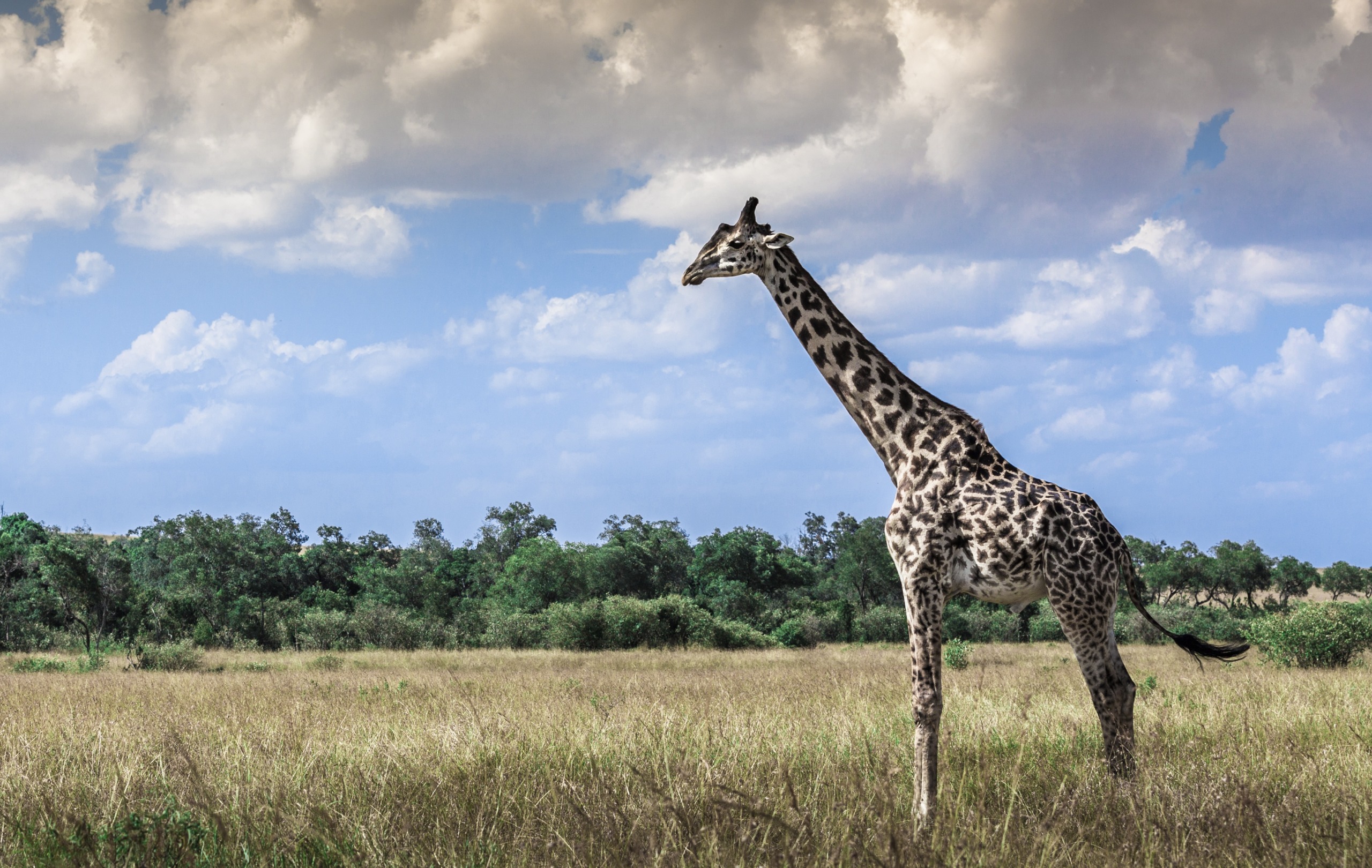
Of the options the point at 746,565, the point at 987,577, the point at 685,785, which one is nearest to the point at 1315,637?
the point at 987,577

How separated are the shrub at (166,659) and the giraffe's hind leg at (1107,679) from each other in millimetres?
24076

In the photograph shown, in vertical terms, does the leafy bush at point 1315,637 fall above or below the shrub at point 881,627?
above

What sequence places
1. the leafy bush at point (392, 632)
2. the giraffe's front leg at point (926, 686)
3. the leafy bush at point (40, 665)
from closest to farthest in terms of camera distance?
1. the giraffe's front leg at point (926, 686)
2. the leafy bush at point (40, 665)
3. the leafy bush at point (392, 632)

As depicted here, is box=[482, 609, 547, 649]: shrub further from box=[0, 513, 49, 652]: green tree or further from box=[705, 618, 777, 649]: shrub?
box=[0, 513, 49, 652]: green tree

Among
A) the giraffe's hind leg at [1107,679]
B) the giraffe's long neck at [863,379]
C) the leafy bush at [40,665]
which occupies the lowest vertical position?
the leafy bush at [40,665]

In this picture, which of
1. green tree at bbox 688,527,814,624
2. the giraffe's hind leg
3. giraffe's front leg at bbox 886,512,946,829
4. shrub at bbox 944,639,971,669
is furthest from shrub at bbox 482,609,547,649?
giraffe's front leg at bbox 886,512,946,829

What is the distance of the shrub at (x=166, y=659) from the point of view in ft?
82.3

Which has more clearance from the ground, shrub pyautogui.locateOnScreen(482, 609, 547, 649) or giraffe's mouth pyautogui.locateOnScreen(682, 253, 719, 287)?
giraffe's mouth pyautogui.locateOnScreen(682, 253, 719, 287)

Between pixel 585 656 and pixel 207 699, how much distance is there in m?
16.5

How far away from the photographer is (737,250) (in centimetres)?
720

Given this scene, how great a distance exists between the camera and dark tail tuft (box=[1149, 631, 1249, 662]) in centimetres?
752

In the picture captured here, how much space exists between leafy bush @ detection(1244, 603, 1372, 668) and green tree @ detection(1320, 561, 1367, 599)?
209ft

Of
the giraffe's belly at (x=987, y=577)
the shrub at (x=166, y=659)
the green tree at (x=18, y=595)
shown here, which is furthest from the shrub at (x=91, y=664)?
the giraffe's belly at (x=987, y=577)

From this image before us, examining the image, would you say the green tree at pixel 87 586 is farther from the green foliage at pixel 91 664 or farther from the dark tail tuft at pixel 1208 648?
the dark tail tuft at pixel 1208 648
